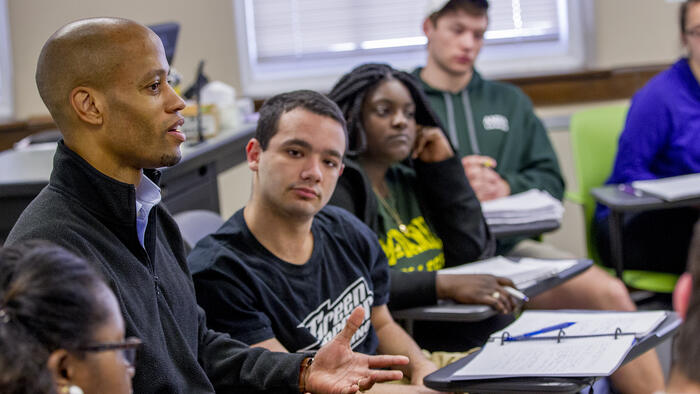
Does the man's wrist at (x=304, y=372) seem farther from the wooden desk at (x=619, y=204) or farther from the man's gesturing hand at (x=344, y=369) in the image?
the wooden desk at (x=619, y=204)

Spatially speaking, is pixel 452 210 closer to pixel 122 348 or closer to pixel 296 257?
pixel 296 257

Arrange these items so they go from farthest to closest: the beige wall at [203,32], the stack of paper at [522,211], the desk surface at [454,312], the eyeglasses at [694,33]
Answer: the beige wall at [203,32] → the eyeglasses at [694,33] → the stack of paper at [522,211] → the desk surface at [454,312]

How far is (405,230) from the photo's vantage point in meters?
2.46

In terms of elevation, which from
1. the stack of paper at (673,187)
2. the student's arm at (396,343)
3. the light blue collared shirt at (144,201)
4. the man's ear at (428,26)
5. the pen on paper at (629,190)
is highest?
the man's ear at (428,26)

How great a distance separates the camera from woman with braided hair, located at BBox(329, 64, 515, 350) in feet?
7.80

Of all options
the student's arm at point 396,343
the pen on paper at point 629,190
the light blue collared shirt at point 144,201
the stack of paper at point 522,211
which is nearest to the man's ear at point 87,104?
the light blue collared shirt at point 144,201

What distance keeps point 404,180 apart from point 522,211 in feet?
1.49

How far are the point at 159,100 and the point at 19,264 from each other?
20.8 inches

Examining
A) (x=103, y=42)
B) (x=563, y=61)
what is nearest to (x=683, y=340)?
(x=103, y=42)

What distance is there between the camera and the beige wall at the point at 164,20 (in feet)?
14.8

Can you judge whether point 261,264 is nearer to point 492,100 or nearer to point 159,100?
point 159,100

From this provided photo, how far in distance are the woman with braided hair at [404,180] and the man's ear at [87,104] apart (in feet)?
3.21

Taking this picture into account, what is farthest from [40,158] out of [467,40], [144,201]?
[144,201]

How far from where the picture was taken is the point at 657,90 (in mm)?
3475
